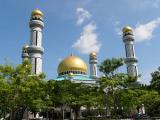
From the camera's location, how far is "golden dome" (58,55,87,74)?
211 ft

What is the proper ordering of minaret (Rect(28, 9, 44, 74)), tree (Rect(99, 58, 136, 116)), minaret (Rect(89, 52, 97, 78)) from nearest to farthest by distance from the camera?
tree (Rect(99, 58, 136, 116)) → minaret (Rect(28, 9, 44, 74)) → minaret (Rect(89, 52, 97, 78))

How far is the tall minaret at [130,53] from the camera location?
217 feet

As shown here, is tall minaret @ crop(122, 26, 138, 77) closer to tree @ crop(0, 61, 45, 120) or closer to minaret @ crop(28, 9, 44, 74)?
minaret @ crop(28, 9, 44, 74)

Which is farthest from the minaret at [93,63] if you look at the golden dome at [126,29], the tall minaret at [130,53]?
the tall minaret at [130,53]

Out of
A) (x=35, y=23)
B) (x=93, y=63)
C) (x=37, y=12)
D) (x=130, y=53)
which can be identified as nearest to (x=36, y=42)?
(x=35, y=23)

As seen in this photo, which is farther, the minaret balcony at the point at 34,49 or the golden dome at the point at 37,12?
the golden dome at the point at 37,12

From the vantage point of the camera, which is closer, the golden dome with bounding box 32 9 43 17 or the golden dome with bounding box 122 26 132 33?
the golden dome with bounding box 32 9 43 17

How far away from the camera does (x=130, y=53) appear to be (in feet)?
219

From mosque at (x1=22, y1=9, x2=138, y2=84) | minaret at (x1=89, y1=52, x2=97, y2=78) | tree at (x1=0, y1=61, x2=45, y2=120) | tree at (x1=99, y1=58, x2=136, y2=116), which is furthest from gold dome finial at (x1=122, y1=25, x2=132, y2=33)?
tree at (x1=0, y1=61, x2=45, y2=120)

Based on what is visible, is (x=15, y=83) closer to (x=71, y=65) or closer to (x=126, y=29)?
(x=71, y=65)

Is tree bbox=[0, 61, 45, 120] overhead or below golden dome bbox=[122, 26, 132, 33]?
below

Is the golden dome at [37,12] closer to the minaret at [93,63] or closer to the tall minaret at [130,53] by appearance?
the tall minaret at [130,53]

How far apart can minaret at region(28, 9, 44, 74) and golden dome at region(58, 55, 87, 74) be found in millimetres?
10545

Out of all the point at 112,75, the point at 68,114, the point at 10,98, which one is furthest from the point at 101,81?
the point at 68,114
